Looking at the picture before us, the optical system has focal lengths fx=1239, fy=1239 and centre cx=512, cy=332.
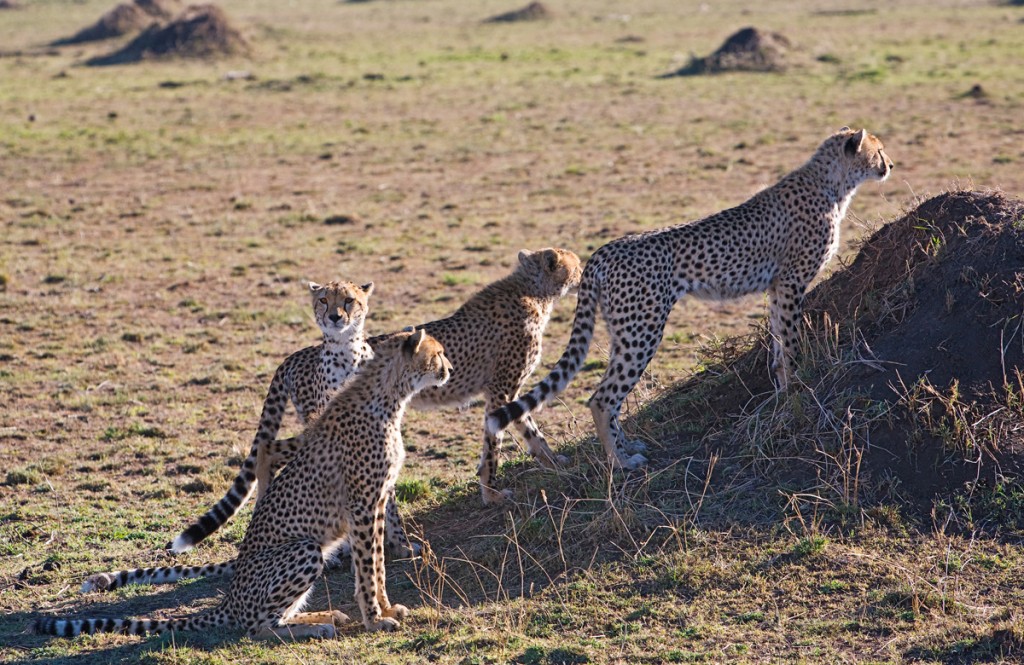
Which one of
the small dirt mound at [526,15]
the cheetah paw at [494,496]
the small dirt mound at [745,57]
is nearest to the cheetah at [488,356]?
the cheetah paw at [494,496]

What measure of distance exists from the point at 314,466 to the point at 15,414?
3.98m

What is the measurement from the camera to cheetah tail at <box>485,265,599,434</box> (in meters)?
5.85

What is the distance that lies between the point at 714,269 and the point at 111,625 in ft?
11.5

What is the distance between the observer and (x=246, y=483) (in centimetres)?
611

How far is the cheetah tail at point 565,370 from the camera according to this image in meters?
5.85

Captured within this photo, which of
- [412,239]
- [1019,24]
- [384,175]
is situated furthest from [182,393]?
[1019,24]

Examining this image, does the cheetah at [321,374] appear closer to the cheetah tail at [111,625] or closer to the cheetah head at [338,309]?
the cheetah head at [338,309]

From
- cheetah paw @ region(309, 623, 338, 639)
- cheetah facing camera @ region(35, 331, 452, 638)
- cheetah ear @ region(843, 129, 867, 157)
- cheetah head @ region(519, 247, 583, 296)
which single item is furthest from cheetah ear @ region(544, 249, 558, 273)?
cheetah paw @ region(309, 623, 338, 639)

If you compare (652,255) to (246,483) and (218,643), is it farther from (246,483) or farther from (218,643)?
(218,643)

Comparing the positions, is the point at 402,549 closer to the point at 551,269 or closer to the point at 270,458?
the point at 270,458

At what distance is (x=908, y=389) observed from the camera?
234 inches

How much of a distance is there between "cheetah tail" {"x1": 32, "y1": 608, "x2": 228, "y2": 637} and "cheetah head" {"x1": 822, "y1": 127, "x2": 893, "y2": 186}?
14.2 feet

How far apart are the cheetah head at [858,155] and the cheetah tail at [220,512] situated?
12.0 ft

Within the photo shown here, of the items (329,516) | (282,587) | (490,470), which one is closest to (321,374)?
(490,470)
